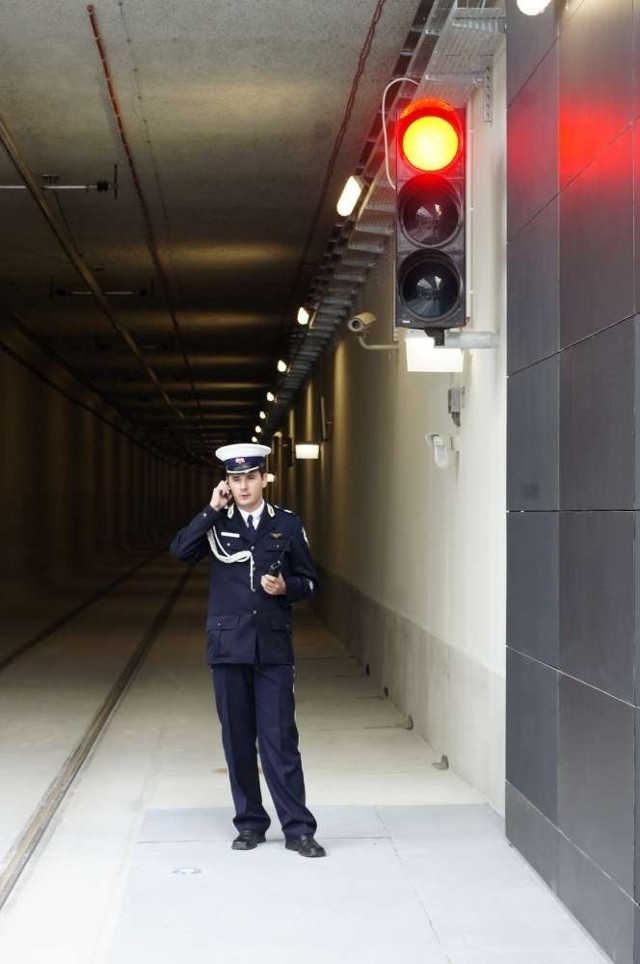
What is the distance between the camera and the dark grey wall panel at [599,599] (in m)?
4.82

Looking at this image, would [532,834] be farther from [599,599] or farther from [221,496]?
[221,496]

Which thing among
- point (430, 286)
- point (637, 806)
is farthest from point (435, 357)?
point (637, 806)

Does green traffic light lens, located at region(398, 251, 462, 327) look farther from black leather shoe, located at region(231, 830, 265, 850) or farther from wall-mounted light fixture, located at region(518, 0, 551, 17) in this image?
black leather shoe, located at region(231, 830, 265, 850)

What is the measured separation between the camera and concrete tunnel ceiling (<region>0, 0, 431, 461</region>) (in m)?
9.33

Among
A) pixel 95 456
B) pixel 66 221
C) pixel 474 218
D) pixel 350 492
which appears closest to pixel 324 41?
pixel 474 218


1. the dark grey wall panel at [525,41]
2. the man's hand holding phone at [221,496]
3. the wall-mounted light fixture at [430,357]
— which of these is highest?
the dark grey wall panel at [525,41]

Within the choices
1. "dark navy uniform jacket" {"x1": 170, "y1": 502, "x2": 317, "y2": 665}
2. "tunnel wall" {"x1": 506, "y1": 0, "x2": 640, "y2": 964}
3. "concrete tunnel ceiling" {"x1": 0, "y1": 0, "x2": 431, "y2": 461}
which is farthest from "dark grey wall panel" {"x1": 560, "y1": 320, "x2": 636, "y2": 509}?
"concrete tunnel ceiling" {"x1": 0, "y1": 0, "x2": 431, "y2": 461}

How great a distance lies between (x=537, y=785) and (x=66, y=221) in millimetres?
10596

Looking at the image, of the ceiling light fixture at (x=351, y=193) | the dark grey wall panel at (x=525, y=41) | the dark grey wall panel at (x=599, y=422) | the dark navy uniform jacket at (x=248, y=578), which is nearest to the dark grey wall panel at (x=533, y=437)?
the dark grey wall panel at (x=599, y=422)

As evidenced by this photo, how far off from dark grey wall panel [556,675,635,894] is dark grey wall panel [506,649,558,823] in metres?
0.16

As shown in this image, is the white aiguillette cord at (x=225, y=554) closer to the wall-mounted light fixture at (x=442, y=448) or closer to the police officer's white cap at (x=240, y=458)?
the police officer's white cap at (x=240, y=458)

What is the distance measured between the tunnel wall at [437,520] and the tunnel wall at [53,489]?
5.66m

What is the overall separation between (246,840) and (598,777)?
87.5 inches

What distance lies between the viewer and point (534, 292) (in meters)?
6.38
